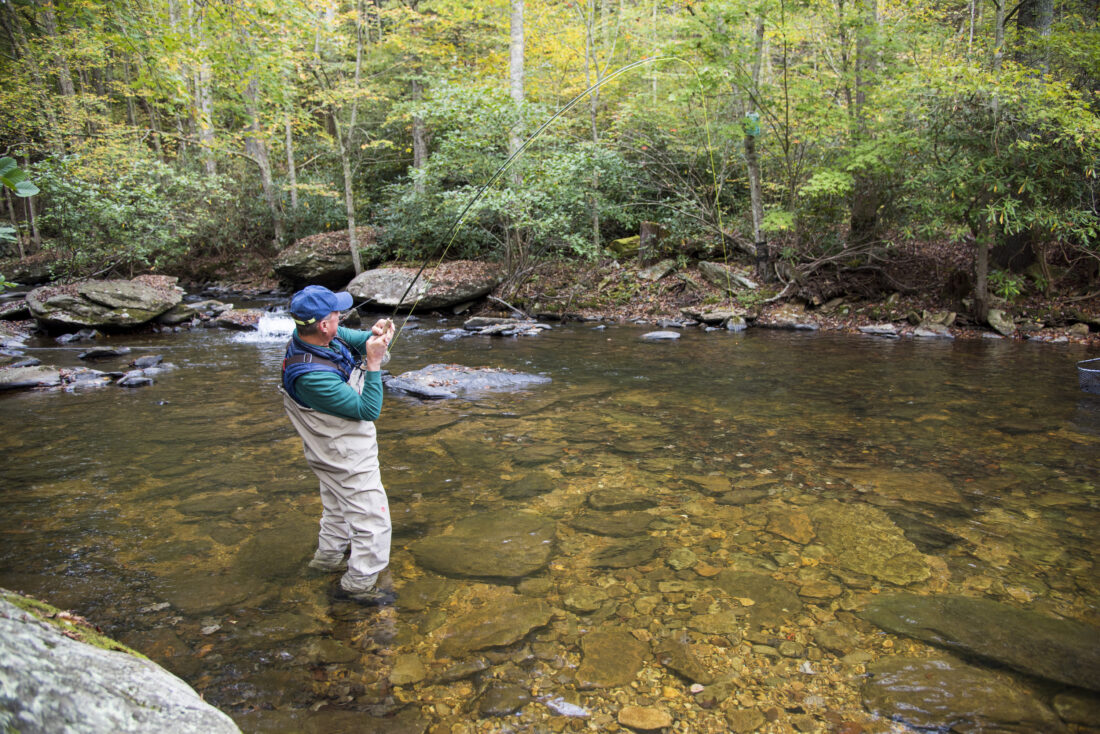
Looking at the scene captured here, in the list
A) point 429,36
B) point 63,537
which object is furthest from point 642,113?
point 63,537

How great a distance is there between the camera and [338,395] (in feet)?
10.3

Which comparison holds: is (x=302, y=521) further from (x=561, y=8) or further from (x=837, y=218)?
(x=561, y=8)

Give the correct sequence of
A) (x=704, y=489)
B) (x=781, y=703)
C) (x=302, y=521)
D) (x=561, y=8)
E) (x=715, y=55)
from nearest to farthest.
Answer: (x=781, y=703) < (x=302, y=521) < (x=704, y=489) < (x=715, y=55) < (x=561, y=8)

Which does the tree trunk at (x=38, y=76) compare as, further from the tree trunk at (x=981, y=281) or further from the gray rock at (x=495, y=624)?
the tree trunk at (x=981, y=281)

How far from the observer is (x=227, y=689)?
2768mm

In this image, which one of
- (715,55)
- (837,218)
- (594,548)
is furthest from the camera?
(837,218)

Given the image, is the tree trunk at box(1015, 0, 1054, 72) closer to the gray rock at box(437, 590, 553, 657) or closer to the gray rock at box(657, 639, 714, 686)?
the gray rock at box(657, 639, 714, 686)

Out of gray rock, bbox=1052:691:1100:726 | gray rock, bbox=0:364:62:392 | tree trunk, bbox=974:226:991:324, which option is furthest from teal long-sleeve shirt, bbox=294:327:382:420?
tree trunk, bbox=974:226:991:324

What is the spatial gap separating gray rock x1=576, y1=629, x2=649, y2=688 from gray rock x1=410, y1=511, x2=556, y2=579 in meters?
0.77

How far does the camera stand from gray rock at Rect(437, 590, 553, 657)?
3105 mm

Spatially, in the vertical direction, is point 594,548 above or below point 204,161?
below

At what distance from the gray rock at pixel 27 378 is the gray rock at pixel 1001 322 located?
15.4 m

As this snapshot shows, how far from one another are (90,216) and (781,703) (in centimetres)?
1741

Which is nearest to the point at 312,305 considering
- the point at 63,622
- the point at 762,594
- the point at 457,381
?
the point at 63,622
